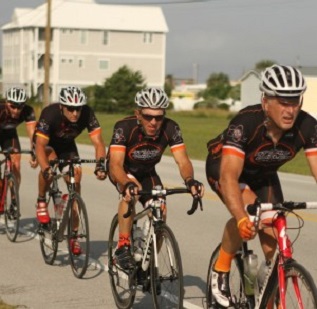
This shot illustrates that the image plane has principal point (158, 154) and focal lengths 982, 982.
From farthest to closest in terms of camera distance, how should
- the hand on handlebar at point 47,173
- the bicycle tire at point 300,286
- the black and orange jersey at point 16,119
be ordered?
1. the black and orange jersey at point 16,119
2. the hand on handlebar at point 47,173
3. the bicycle tire at point 300,286

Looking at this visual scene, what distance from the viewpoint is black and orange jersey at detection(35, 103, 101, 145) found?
10.7 metres

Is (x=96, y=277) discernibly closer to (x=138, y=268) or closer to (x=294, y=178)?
(x=138, y=268)

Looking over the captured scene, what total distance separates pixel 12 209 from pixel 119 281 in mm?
4148

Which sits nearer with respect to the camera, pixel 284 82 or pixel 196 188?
pixel 284 82

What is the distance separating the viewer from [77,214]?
401 inches

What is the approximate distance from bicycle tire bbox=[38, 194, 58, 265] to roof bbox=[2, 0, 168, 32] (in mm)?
113199

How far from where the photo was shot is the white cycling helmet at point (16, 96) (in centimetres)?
1221

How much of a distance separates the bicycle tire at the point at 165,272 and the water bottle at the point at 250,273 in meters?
0.83

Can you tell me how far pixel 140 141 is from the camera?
8531 mm

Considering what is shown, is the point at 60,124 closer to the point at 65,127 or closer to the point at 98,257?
the point at 65,127

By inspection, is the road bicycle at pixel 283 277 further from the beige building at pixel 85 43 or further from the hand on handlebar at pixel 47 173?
the beige building at pixel 85 43

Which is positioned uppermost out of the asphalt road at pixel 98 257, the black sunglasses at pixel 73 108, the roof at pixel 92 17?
the black sunglasses at pixel 73 108

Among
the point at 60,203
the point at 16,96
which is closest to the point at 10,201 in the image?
the point at 16,96

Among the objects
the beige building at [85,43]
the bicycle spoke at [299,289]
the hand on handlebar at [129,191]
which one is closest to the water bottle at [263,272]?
the bicycle spoke at [299,289]
